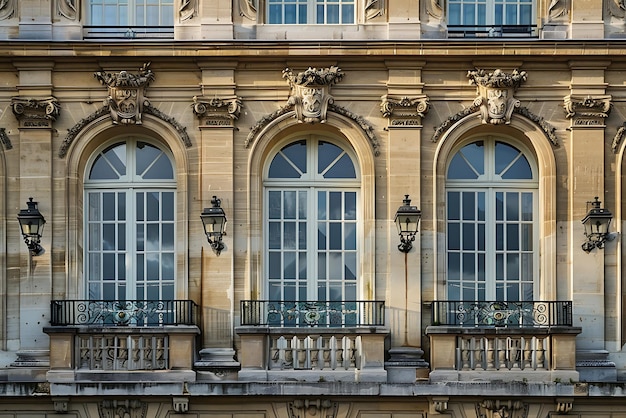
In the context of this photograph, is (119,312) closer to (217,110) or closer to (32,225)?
(32,225)

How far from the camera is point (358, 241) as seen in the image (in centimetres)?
2422

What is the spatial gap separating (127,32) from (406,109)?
486cm

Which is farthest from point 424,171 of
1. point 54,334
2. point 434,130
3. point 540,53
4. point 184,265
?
point 54,334

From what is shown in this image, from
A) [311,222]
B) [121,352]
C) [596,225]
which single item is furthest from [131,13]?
[596,225]

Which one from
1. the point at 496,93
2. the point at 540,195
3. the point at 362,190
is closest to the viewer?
the point at 496,93

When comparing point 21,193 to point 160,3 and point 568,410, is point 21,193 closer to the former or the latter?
point 160,3

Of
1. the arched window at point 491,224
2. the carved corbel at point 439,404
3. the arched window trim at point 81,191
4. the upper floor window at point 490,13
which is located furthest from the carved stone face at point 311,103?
the carved corbel at point 439,404

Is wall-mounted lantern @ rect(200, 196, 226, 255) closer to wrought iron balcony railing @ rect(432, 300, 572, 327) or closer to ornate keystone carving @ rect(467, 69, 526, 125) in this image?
wrought iron balcony railing @ rect(432, 300, 572, 327)

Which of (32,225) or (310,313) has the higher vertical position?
(32,225)

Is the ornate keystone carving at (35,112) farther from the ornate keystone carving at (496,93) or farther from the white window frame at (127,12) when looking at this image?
the ornate keystone carving at (496,93)

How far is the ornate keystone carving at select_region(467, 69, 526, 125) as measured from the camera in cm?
2391

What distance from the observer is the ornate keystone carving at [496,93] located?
23.9 m

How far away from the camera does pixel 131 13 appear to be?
971 inches

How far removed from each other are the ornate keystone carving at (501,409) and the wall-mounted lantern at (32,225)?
7.54m
